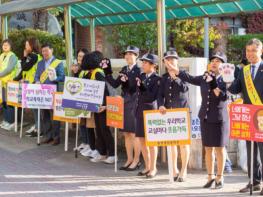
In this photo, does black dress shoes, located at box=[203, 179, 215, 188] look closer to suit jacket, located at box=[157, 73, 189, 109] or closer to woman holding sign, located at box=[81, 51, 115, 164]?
suit jacket, located at box=[157, 73, 189, 109]

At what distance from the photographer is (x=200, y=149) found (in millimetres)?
9719

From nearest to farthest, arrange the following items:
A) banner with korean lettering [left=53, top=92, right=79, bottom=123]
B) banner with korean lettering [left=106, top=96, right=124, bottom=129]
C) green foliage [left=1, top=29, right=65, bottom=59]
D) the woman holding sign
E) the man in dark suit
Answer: the man in dark suit, banner with korean lettering [left=106, top=96, right=124, bottom=129], the woman holding sign, banner with korean lettering [left=53, top=92, right=79, bottom=123], green foliage [left=1, top=29, right=65, bottom=59]

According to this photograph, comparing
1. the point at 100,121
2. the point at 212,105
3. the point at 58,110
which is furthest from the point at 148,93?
the point at 58,110

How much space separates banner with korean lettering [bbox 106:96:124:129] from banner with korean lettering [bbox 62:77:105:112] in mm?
397

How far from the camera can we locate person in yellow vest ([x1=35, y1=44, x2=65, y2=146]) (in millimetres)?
11719

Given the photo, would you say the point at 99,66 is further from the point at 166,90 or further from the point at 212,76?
the point at 212,76

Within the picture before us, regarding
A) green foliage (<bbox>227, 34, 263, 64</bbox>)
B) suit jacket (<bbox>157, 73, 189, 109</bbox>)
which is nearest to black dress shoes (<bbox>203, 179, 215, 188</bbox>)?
suit jacket (<bbox>157, 73, 189, 109</bbox>)

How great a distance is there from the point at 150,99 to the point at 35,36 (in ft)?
34.2

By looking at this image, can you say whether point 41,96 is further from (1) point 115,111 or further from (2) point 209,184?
(2) point 209,184

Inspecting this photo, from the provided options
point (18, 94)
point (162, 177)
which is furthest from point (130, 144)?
point (18, 94)

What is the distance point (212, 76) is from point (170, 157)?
1382 mm

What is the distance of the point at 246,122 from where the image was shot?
25.2 ft

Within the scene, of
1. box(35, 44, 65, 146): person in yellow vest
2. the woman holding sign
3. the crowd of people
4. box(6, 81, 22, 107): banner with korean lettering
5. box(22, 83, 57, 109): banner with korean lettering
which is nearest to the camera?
the crowd of people

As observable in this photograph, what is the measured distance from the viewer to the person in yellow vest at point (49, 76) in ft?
38.4
